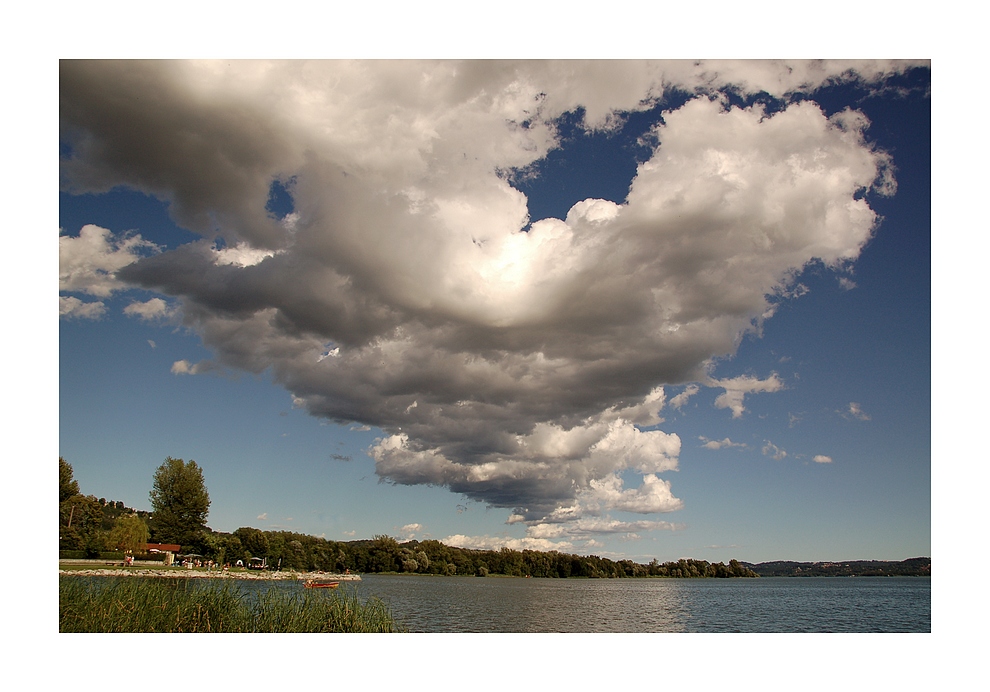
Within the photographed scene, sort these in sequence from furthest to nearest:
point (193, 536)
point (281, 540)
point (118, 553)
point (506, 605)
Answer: point (281, 540) < point (193, 536) < point (118, 553) < point (506, 605)

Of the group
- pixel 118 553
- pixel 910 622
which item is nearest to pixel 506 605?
pixel 910 622

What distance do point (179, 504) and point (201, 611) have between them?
189 feet

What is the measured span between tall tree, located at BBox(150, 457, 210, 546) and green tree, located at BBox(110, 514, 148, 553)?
556cm

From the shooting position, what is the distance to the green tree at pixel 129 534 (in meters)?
53.7

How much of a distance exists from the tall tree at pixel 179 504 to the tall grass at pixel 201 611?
54468 millimetres

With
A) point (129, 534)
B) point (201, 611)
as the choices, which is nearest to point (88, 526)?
point (129, 534)

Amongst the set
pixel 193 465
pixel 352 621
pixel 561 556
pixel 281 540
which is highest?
pixel 352 621

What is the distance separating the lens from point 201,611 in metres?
14.8

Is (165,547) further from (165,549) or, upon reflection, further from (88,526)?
(88,526)

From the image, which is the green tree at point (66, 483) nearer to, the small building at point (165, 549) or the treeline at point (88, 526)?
the treeline at point (88, 526)

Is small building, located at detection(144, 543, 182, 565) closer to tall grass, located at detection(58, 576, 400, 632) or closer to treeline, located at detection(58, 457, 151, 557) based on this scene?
treeline, located at detection(58, 457, 151, 557)
